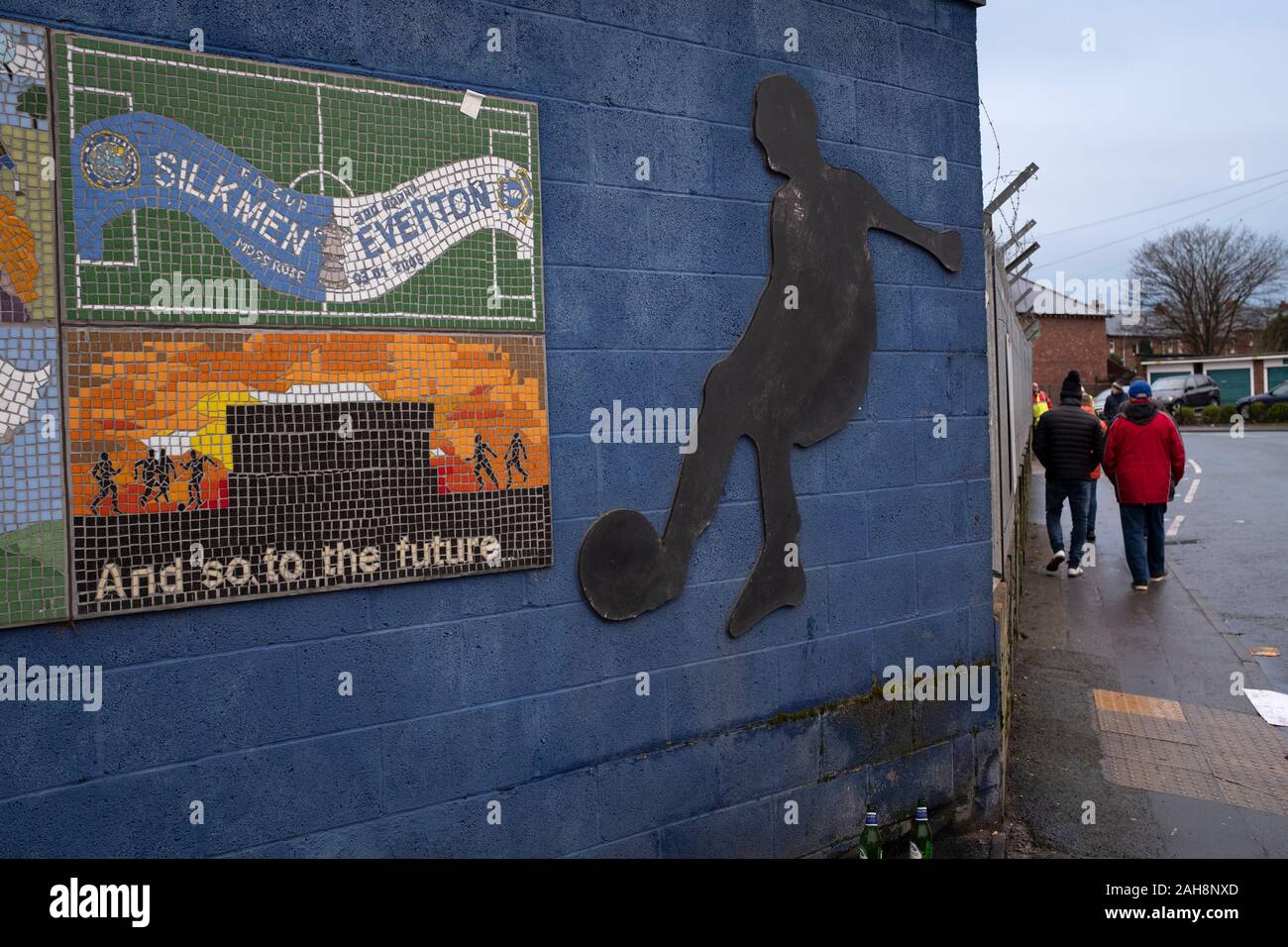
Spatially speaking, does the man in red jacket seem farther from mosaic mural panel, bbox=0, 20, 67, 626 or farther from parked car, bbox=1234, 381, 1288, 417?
parked car, bbox=1234, 381, 1288, 417

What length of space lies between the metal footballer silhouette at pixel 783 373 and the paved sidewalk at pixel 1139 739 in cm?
209

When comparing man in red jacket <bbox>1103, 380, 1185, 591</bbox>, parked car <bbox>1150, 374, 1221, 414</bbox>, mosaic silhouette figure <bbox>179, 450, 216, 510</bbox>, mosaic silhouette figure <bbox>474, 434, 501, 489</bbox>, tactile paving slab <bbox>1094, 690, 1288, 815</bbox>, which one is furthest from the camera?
parked car <bbox>1150, 374, 1221, 414</bbox>

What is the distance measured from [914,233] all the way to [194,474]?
3.27 m

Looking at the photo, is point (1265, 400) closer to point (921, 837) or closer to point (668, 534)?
point (921, 837)

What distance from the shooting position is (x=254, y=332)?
9.96ft

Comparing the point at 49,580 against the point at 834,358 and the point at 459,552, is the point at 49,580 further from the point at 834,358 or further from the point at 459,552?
the point at 834,358

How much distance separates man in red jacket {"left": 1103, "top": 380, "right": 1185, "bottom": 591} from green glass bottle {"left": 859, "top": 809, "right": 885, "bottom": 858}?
6789 millimetres

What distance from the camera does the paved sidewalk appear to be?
16.4 feet

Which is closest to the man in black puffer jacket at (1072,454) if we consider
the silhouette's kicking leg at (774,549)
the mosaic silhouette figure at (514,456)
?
the silhouette's kicking leg at (774,549)

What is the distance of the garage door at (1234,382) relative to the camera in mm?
50844

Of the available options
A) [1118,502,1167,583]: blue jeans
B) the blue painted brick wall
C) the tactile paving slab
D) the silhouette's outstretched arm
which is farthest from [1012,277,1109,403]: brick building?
the blue painted brick wall

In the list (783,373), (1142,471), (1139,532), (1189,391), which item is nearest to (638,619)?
(783,373)
